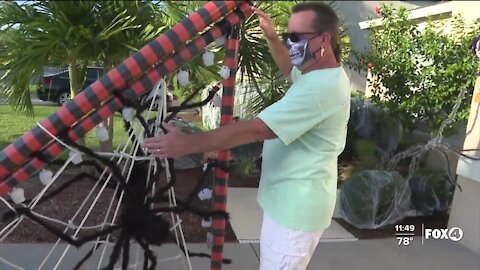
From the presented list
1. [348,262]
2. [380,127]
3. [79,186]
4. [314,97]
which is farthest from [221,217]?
[380,127]

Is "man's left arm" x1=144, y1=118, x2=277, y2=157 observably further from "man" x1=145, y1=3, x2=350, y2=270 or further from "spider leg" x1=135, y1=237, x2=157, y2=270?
"spider leg" x1=135, y1=237, x2=157, y2=270

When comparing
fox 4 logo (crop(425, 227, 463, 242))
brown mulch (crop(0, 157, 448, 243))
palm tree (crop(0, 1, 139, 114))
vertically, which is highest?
palm tree (crop(0, 1, 139, 114))

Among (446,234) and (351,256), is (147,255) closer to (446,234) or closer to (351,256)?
(351,256)

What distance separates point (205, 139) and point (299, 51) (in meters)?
0.57

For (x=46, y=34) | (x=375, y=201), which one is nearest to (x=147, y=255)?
(x=46, y=34)

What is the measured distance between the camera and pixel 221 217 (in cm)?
207

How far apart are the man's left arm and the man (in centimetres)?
3

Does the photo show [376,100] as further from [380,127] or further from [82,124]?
[82,124]

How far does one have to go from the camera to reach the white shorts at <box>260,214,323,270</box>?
6.27 ft

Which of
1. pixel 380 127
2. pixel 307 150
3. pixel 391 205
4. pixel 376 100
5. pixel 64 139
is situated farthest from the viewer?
pixel 380 127

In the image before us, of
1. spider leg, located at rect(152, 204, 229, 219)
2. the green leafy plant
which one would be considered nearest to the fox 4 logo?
the green leafy plant

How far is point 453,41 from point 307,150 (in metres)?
3.83

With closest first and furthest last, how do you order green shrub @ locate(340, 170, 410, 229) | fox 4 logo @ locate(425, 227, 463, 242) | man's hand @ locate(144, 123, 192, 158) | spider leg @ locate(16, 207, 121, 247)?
man's hand @ locate(144, 123, 192, 158) < spider leg @ locate(16, 207, 121, 247) < fox 4 logo @ locate(425, 227, 463, 242) < green shrub @ locate(340, 170, 410, 229)

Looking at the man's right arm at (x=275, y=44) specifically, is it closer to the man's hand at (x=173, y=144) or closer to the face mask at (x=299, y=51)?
the face mask at (x=299, y=51)
